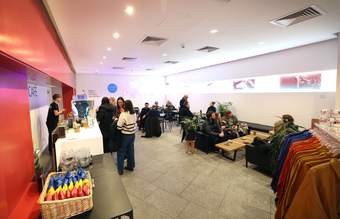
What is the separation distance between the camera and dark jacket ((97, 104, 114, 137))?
4249 millimetres

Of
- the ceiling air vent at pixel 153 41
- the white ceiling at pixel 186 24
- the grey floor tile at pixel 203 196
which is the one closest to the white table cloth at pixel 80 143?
the grey floor tile at pixel 203 196

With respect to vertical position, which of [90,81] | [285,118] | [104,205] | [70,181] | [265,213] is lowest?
[265,213]

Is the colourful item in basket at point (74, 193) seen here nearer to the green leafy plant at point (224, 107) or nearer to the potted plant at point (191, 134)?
the potted plant at point (191, 134)

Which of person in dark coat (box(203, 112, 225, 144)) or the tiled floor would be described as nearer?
the tiled floor

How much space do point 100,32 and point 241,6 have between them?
286 cm

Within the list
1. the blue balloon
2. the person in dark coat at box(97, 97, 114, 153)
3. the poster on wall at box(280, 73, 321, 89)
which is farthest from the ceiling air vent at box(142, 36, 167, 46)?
the blue balloon


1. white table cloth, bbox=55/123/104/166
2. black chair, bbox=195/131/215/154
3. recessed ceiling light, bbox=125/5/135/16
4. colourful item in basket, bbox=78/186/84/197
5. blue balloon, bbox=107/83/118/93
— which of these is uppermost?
recessed ceiling light, bbox=125/5/135/16

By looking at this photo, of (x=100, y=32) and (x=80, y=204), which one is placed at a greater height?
(x=100, y=32)

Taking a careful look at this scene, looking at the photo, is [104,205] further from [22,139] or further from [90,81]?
[90,81]

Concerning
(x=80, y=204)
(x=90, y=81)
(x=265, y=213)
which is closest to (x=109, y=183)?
(x=80, y=204)

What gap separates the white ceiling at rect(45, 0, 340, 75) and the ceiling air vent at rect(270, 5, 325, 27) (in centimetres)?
12

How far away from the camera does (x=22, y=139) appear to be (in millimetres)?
1527

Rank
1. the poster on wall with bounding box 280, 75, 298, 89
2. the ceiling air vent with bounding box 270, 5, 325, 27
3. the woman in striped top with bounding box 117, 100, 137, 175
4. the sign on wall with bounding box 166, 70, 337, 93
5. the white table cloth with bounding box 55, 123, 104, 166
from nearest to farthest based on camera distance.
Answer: the white table cloth with bounding box 55, 123, 104, 166 → the ceiling air vent with bounding box 270, 5, 325, 27 → the woman in striped top with bounding box 117, 100, 137, 175 → the sign on wall with bounding box 166, 70, 337, 93 → the poster on wall with bounding box 280, 75, 298, 89

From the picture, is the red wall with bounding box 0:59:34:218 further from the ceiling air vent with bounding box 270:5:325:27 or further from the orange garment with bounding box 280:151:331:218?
the ceiling air vent with bounding box 270:5:325:27
